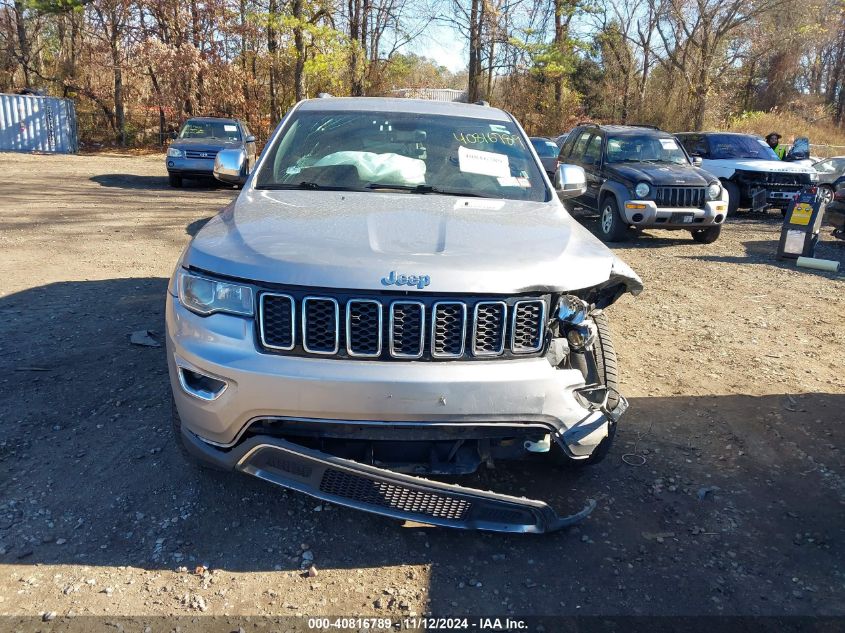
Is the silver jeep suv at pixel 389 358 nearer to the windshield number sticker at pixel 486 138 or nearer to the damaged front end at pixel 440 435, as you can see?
the damaged front end at pixel 440 435

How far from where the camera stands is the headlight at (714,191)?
10.2 meters

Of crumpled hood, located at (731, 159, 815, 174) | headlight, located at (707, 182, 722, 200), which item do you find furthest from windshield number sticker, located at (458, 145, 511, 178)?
crumpled hood, located at (731, 159, 815, 174)

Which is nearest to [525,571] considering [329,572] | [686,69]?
[329,572]

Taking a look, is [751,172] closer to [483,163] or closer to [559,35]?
[483,163]

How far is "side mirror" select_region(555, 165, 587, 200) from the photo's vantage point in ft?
14.9

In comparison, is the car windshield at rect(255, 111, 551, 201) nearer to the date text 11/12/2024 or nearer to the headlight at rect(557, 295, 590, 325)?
the headlight at rect(557, 295, 590, 325)

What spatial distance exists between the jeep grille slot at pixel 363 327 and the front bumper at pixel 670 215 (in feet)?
27.0

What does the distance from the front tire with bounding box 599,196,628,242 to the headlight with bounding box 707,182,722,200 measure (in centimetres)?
128

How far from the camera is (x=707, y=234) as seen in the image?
1066 cm

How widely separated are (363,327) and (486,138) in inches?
85.1

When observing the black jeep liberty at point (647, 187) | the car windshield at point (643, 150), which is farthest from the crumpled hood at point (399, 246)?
the car windshield at point (643, 150)

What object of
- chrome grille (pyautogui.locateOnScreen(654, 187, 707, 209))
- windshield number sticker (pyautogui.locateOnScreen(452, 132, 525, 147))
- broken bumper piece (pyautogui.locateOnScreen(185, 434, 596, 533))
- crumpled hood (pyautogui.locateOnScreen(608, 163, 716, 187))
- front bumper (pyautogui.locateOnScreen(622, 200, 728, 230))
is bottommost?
broken bumper piece (pyautogui.locateOnScreen(185, 434, 596, 533))

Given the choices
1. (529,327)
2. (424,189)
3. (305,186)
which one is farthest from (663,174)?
(529,327)

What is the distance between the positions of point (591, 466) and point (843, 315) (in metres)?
4.70
